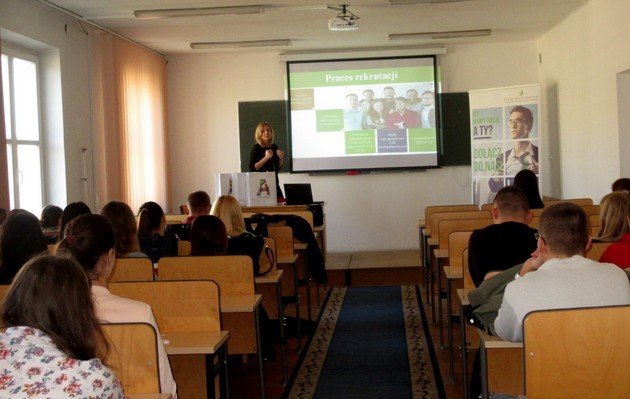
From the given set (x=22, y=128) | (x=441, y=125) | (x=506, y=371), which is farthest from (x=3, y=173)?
(x=441, y=125)

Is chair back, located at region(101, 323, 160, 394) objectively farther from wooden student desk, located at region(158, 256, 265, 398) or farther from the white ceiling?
the white ceiling

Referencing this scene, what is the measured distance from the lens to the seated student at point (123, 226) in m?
4.11

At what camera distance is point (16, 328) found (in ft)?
6.01

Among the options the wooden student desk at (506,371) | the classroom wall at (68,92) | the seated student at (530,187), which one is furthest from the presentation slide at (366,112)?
the wooden student desk at (506,371)

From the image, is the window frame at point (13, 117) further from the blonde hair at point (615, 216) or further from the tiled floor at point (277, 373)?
the blonde hair at point (615, 216)

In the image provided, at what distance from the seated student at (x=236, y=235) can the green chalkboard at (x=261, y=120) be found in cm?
637

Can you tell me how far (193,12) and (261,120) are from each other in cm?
349

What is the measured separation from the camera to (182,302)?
3.54 m

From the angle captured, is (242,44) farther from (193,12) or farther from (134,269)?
(134,269)

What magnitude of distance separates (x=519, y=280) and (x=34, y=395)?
1.73m

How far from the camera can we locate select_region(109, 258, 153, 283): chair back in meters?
4.17

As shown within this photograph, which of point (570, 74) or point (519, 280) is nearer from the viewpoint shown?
point (519, 280)

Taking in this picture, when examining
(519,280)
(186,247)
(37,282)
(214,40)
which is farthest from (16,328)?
(214,40)

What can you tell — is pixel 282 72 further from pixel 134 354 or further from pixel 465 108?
pixel 134 354
